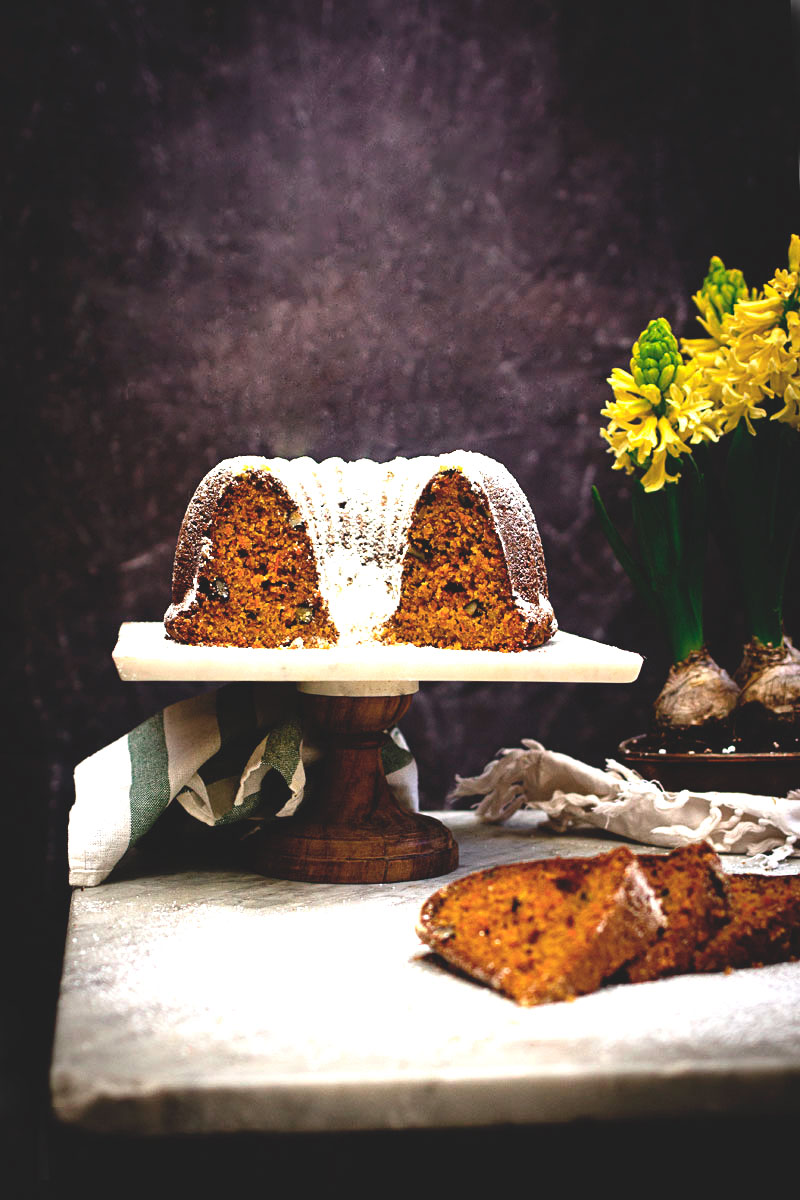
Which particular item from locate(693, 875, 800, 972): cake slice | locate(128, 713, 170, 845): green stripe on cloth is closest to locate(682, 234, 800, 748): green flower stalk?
locate(693, 875, 800, 972): cake slice

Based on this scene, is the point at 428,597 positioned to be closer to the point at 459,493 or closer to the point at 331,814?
the point at 459,493

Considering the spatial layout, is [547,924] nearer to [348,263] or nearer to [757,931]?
[757,931]

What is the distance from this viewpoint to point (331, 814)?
1251 millimetres

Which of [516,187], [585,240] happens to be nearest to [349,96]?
[516,187]

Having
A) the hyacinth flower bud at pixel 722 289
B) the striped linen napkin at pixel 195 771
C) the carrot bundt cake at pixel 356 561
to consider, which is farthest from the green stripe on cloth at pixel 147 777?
the hyacinth flower bud at pixel 722 289

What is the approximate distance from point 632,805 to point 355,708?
0.35m

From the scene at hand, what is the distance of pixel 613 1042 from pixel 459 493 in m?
0.65

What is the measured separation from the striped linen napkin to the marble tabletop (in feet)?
0.44

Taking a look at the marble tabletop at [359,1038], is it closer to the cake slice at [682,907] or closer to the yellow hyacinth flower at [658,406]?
the cake slice at [682,907]

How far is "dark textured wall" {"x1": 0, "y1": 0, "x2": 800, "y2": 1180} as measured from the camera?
5.08 ft

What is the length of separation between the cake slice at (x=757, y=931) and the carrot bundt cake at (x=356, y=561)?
37 centimetres

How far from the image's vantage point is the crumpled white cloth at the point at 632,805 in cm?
130

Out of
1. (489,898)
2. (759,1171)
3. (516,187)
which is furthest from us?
(516,187)

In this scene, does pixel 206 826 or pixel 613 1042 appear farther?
pixel 206 826
